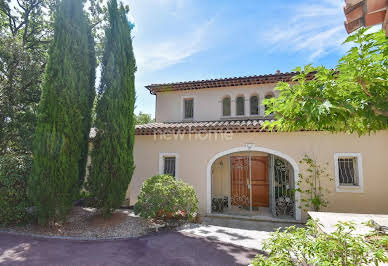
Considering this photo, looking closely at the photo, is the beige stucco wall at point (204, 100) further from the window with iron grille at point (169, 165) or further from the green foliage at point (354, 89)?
the green foliage at point (354, 89)

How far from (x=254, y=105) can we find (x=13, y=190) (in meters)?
12.1

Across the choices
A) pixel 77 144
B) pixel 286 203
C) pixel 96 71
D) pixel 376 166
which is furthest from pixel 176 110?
pixel 376 166

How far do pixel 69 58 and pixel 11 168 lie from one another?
471 cm

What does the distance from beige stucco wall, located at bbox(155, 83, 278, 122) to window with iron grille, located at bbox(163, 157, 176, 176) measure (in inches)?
124

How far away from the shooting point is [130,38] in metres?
9.21

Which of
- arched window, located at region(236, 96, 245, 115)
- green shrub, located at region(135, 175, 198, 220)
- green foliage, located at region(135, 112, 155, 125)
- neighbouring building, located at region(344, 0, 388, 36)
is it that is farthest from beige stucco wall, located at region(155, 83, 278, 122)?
green foliage, located at region(135, 112, 155, 125)

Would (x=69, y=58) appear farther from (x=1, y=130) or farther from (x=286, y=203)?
(x=286, y=203)

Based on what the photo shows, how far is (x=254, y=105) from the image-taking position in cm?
1199

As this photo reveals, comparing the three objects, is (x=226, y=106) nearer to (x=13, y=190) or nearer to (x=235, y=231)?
(x=235, y=231)

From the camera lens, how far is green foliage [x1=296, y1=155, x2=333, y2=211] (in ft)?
28.9

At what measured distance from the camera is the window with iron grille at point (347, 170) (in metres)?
8.88

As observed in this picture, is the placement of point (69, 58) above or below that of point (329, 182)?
above

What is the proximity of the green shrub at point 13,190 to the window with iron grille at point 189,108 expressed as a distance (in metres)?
8.51

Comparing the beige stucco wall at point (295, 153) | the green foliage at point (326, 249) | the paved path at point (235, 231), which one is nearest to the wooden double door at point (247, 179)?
the beige stucco wall at point (295, 153)
